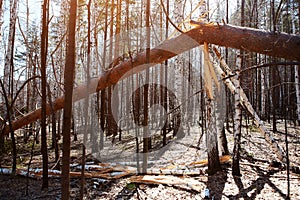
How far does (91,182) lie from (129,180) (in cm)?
76

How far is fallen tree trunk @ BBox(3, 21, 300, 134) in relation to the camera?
2.96 meters

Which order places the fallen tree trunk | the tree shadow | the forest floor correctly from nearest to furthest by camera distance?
1. the fallen tree trunk
2. the forest floor
3. the tree shadow

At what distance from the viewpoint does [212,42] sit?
4270 millimetres

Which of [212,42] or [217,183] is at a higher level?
[212,42]

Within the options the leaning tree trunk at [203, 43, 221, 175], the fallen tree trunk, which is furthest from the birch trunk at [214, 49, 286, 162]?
the fallen tree trunk


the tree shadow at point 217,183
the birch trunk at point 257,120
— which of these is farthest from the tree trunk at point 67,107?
the birch trunk at point 257,120

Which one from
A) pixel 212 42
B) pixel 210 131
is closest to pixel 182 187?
pixel 210 131

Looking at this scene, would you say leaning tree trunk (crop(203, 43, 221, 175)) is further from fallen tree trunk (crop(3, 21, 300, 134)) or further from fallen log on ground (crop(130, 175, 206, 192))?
fallen tree trunk (crop(3, 21, 300, 134))

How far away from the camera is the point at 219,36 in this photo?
13.3 ft

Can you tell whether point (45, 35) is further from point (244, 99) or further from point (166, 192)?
point (244, 99)

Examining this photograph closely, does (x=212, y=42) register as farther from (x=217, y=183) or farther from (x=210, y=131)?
(x=217, y=183)

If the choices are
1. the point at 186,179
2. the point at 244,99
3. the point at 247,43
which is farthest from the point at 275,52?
the point at 186,179

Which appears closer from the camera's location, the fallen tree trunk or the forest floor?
the fallen tree trunk

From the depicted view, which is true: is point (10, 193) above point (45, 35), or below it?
below
